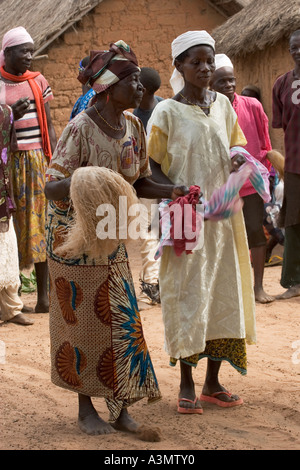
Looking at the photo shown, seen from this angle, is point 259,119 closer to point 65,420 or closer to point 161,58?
point 65,420

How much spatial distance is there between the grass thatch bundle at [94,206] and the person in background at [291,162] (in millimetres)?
4036

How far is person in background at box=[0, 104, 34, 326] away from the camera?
6871mm

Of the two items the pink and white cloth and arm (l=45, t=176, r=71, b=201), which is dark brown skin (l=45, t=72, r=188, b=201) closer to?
arm (l=45, t=176, r=71, b=201)

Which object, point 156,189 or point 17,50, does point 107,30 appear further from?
point 156,189

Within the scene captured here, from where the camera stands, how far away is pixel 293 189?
25.8 feet

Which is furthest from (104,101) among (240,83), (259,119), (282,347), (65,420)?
(240,83)

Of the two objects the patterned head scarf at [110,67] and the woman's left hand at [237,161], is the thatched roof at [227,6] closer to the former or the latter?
the woman's left hand at [237,161]

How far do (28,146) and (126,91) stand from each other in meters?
3.39

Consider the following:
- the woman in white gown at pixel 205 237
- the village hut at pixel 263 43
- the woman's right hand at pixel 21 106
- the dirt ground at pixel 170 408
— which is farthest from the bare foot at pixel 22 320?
the village hut at pixel 263 43

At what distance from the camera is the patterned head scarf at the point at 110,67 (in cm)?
416

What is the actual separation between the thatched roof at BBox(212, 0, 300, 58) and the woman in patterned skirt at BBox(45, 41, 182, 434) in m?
6.29

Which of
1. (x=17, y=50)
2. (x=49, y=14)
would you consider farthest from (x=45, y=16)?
(x=17, y=50)

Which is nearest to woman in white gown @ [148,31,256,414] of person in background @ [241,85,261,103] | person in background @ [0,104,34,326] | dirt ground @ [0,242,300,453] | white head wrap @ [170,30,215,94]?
white head wrap @ [170,30,215,94]

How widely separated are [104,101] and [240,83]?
7.73 meters
